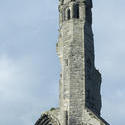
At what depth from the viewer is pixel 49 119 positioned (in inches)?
1905

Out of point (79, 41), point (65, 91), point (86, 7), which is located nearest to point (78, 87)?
point (65, 91)

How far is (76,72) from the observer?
47688 millimetres

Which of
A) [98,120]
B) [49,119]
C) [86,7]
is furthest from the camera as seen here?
[86,7]

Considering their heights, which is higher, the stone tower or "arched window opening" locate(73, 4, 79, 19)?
"arched window opening" locate(73, 4, 79, 19)

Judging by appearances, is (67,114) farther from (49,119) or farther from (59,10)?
(59,10)

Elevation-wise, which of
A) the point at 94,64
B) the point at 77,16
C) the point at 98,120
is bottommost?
the point at 98,120

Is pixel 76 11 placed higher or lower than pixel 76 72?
higher

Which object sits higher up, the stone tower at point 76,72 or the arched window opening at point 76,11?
the arched window opening at point 76,11

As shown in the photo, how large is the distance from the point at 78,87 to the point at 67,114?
7.83 ft

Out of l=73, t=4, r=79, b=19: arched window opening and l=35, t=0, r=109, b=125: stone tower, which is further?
l=73, t=4, r=79, b=19: arched window opening

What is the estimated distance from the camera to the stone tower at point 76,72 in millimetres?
46375

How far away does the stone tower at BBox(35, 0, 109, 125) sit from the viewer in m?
46.4

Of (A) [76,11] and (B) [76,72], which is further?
(A) [76,11]

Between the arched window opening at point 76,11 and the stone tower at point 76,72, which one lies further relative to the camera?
the arched window opening at point 76,11
